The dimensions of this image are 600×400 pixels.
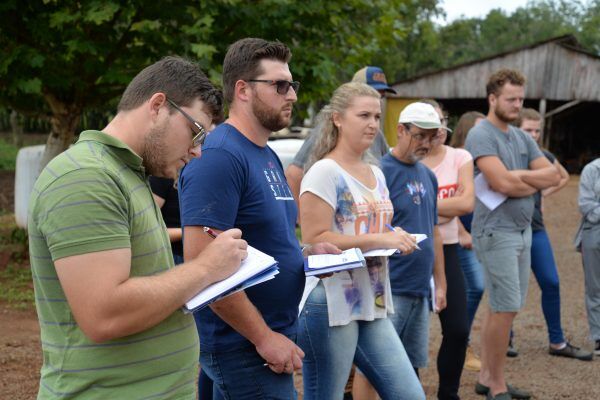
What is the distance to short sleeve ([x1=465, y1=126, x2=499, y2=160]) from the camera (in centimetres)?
530

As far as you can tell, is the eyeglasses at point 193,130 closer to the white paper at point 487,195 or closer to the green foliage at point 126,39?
the white paper at point 487,195

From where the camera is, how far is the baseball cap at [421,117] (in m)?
4.26

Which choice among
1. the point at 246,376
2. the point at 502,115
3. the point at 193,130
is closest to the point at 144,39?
the point at 502,115

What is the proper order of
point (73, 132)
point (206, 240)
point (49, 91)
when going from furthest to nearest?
point (73, 132), point (49, 91), point (206, 240)

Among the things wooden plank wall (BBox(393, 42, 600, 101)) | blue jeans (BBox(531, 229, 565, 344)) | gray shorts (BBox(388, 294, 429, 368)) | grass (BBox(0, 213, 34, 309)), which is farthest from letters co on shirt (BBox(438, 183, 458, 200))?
wooden plank wall (BBox(393, 42, 600, 101))

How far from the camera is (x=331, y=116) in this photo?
153 inches

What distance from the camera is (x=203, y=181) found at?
2691mm

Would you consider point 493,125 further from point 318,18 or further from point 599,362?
point 318,18

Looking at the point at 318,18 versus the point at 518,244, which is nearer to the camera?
the point at 518,244

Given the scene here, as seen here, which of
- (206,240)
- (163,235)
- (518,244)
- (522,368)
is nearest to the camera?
(163,235)

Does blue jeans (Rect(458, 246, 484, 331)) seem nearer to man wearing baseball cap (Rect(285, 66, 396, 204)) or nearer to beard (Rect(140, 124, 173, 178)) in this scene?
man wearing baseball cap (Rect(285, 66, 396, 204))

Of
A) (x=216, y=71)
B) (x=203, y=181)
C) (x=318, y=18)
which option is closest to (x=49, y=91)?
(x=216, y=71)

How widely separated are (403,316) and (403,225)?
512 mm

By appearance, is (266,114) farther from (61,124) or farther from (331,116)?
(61,124)
